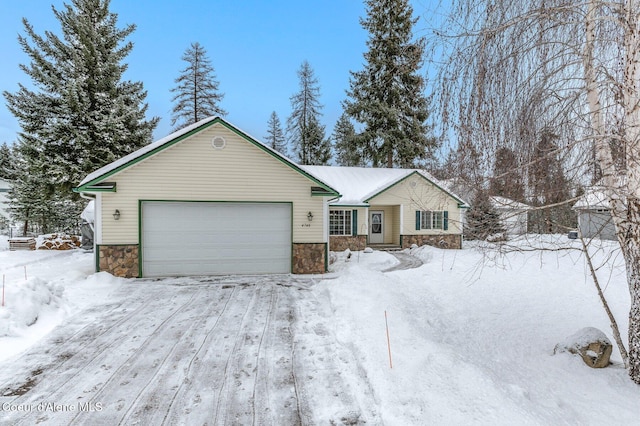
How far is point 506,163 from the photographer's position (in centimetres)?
387

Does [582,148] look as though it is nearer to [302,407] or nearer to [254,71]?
[302,407]

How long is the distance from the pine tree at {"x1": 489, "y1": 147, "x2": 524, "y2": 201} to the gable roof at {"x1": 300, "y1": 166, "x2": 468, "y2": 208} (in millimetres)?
11906

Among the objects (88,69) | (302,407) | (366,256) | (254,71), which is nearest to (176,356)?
(302,407)

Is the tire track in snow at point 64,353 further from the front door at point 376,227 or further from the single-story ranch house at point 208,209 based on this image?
the front door at point 376,227

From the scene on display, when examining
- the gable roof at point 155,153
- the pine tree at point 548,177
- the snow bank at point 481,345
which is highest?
the gable roof at point 155,153

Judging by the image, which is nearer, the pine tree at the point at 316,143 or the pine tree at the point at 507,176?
the pine tree at the point at 507,176

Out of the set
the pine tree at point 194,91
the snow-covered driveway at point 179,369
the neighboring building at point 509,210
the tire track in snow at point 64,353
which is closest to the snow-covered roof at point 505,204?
the neighboring building at point 509,210

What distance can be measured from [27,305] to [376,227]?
15500mm

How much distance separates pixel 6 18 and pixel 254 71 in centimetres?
2397

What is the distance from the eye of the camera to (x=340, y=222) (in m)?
16.7

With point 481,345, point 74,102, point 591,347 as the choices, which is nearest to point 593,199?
point 591,347

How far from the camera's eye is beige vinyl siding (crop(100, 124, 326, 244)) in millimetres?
9109

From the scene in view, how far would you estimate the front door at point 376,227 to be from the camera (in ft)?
60.4

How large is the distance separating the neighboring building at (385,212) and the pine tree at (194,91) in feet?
39.5
